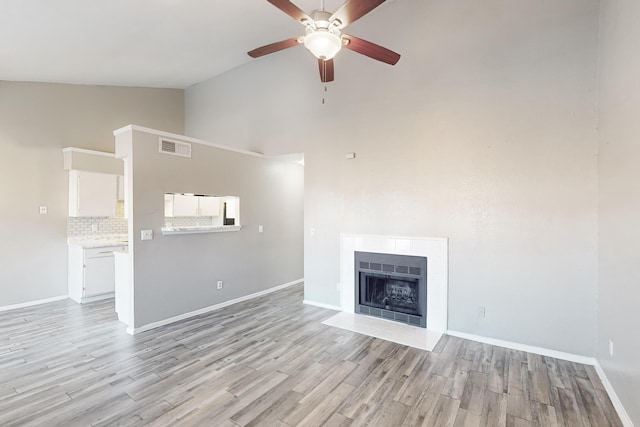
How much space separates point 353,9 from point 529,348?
143 inches

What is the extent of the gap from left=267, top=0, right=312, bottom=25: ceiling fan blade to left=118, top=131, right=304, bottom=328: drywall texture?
8.12ft

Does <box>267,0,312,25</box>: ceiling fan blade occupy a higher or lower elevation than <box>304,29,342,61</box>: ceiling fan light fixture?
higher

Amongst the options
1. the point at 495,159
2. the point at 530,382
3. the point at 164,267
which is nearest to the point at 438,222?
the point at 495,159

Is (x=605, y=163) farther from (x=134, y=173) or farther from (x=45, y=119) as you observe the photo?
(x=45, y=119)

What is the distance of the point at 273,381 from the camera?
265 centimetres

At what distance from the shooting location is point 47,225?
492cm

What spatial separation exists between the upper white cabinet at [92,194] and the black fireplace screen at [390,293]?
4606 mm

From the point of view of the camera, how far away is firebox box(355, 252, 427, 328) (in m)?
3.87

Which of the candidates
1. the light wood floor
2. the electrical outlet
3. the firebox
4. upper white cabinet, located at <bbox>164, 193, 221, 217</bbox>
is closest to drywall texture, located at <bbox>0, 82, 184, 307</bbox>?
the light wood floor

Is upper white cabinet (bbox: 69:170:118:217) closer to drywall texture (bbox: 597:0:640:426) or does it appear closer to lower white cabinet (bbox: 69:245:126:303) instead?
lower white cabinet (bbox: 69:245:126:303)

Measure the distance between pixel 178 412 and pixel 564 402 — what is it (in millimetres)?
2940

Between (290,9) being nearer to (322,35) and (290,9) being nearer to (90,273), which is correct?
(322,35)

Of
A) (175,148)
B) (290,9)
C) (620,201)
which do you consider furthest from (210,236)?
(620,201)

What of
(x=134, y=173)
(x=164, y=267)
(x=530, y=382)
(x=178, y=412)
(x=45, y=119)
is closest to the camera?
(x=178, y=412)
